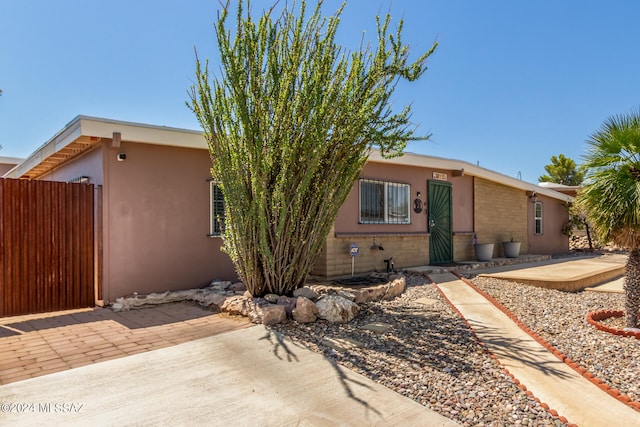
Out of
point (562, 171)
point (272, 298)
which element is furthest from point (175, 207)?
point (562, 171)

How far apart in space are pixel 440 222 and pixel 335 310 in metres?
7.05

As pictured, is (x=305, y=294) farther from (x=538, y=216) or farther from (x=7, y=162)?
(x=538, y=216)

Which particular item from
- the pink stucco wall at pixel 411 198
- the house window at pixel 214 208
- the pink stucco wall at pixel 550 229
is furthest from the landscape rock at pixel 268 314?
the pink stucco wall at pixel 550 229

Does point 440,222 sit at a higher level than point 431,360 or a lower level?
higher

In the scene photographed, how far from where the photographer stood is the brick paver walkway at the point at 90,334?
144 inches

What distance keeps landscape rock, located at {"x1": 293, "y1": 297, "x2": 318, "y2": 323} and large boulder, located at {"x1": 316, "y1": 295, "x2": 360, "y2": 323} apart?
0.12m

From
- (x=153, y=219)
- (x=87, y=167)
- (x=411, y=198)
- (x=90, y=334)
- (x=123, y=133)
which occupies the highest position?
(x=123, y=133)

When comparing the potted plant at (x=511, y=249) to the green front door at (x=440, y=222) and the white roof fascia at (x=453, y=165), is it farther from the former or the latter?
the green front door at (x=440, y=222)

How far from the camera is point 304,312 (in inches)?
195

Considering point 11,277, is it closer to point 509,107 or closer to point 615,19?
point 615,19

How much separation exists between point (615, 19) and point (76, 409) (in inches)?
497

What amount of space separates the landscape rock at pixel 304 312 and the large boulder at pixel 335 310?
12 centimetres

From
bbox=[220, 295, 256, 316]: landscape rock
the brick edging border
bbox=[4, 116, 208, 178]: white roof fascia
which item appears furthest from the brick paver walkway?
the brick edging border

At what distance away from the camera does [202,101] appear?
204 inches
